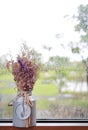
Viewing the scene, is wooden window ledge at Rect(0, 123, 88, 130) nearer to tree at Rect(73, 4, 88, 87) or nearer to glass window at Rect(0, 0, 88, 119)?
glass window at Rect(0, 0, 88, 119)

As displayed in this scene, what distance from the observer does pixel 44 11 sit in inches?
64.0

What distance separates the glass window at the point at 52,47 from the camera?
161 centimetres

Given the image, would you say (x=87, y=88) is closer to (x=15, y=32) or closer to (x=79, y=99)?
(x=79, y=99)

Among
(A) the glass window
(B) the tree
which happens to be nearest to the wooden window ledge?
(A) the glass window

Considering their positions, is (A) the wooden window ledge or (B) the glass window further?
(B) the glass window

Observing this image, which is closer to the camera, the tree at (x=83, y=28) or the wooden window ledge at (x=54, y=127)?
the wooden window ledge at (x=54, y=127)

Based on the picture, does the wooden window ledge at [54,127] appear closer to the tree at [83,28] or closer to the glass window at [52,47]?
the glass window at [52,47]

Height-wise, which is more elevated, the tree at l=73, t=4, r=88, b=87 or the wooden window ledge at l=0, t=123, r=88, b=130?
the tree at l=73, t=4, r=88, b=87

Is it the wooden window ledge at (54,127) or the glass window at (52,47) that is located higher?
the glass window at (52,47)

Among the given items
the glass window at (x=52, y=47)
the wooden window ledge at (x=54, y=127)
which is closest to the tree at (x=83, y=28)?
the glass window at (x=52, y=47)

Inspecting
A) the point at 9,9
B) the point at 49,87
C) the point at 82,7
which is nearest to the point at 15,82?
the point at 49,87

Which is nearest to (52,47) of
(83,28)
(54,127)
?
(83,28)

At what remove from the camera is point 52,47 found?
63.9 inches

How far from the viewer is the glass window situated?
5.27ft
